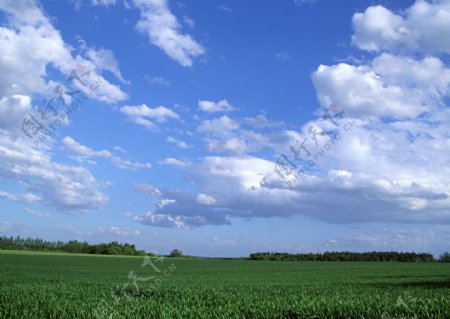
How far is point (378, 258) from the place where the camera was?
138 meters

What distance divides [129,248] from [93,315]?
120m

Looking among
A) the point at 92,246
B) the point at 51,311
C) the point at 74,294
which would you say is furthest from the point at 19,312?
the point at 92,246

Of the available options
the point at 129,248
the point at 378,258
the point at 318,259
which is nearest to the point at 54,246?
the point at 129,248

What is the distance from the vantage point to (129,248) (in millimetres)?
126625

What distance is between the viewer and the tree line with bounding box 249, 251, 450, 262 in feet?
437

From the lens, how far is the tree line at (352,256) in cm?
13312

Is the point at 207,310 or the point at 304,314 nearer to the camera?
the point at 304,314

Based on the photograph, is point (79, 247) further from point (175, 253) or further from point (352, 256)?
point (352, 256)

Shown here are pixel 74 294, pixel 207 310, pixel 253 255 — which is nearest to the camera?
pixel 207 310

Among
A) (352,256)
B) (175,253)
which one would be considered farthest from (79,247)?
(352,256)

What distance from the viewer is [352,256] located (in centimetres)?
13825

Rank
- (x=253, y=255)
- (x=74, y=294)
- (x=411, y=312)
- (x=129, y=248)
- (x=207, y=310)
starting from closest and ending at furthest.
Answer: (x=411, y=312), (x=207, y=310), (x=74, y=294), (x=129, y=248), (x=253, y=255)

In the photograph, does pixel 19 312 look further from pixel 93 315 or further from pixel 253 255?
pixel 253 255

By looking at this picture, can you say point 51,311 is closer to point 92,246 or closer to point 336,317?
point 336,317
